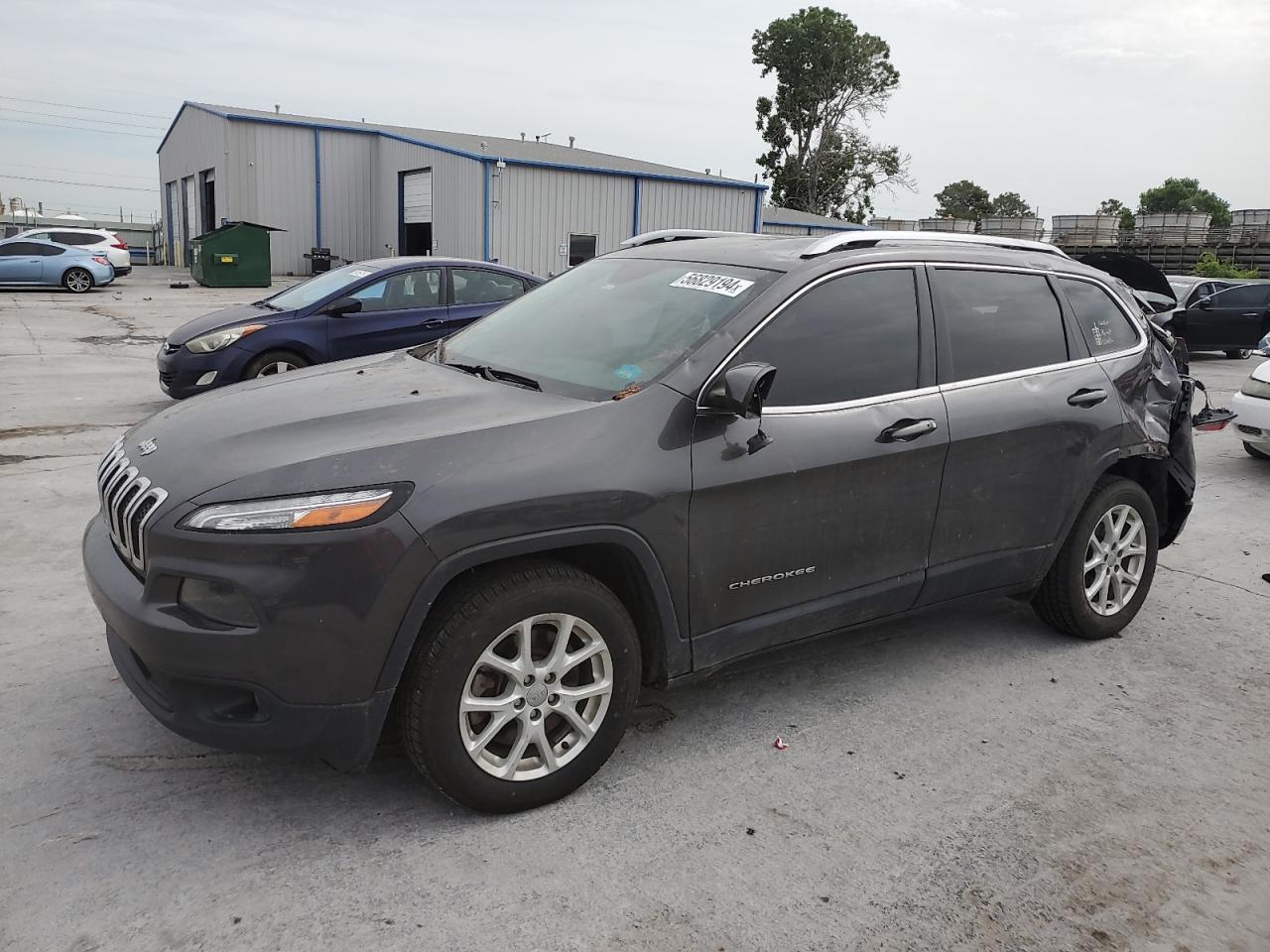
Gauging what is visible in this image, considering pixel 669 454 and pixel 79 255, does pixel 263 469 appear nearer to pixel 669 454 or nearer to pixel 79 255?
pixel 669 454

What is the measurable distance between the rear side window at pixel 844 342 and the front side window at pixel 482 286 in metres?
6.33

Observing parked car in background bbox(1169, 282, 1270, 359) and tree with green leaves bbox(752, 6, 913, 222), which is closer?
parked car in background bbox(1169, 282, 1270, 359)

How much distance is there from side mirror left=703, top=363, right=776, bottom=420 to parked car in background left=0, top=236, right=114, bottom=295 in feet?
87.8

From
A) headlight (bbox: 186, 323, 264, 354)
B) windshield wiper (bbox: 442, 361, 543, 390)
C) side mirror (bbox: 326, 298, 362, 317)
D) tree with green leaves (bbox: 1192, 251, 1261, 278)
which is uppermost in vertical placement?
tree with green leaves (bbox: 1192, 251, 1261, 278)

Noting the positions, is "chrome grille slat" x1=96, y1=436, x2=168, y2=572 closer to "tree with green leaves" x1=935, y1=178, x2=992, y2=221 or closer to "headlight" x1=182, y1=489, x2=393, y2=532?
"headlight" x1=182, y1=489, x2=393, y2=532

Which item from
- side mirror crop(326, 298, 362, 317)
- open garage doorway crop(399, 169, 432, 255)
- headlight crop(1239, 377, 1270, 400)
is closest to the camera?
headlight crop(1239, 377, 1270, 400)

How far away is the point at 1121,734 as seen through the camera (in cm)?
374

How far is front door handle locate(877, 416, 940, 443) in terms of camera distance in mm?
3580

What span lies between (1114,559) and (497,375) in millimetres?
2925

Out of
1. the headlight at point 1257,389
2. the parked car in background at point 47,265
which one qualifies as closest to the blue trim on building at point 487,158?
the parked car in background at point 47,265

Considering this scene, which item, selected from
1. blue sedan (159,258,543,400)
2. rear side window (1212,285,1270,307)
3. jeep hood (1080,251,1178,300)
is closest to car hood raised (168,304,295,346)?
blue sedan (159,258,543,400)

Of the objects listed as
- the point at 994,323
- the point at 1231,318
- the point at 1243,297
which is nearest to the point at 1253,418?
the point at 994,323

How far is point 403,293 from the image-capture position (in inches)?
375

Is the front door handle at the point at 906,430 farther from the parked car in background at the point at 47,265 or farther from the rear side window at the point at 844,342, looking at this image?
the parked car in background at the point at 47,265
